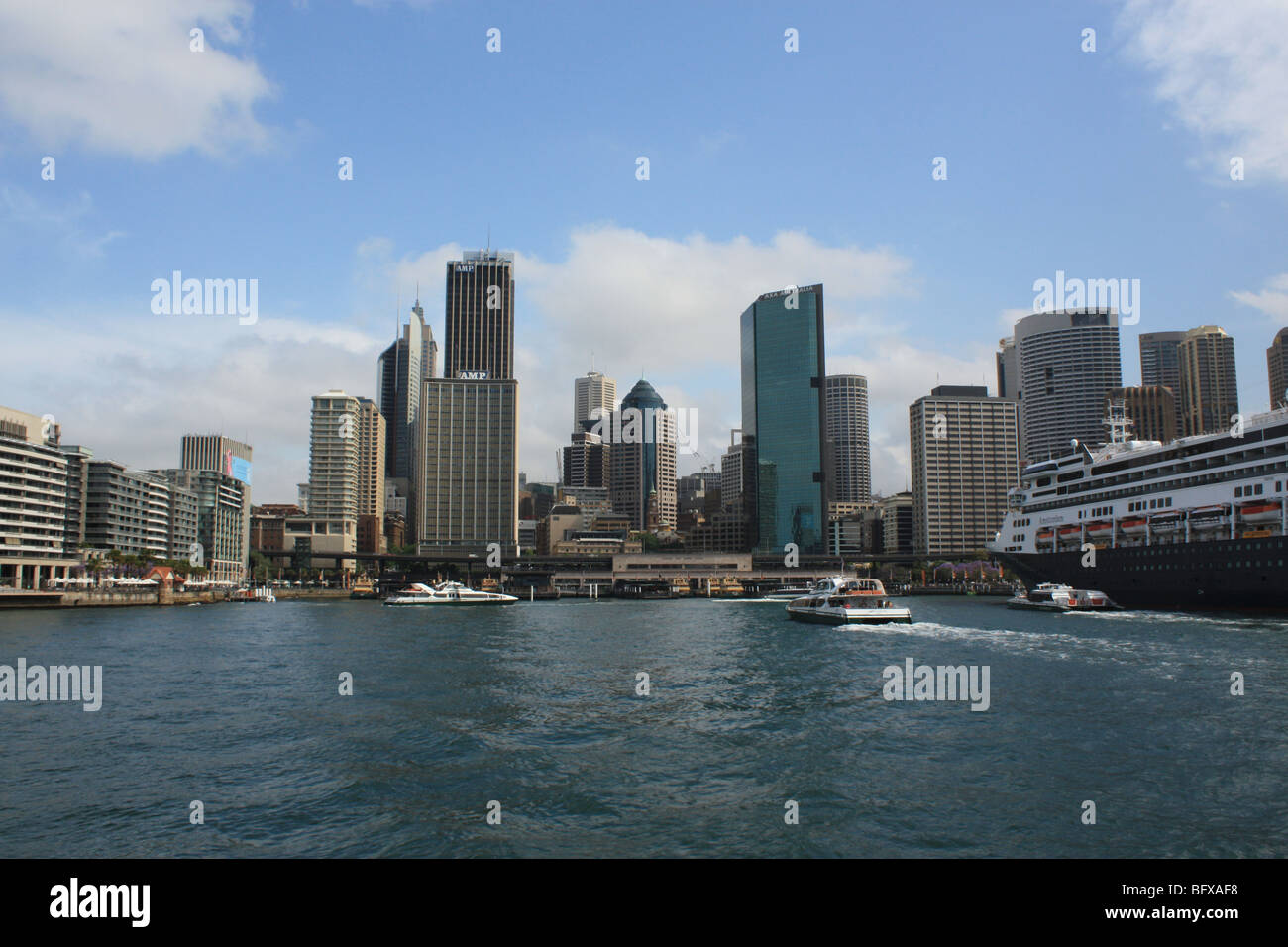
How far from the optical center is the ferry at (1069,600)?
93.8 meters

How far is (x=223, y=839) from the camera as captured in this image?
18.6 metres

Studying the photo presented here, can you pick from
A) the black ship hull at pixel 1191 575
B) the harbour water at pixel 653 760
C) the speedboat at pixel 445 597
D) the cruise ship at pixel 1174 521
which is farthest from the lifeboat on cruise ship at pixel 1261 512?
the speedboat at pixel 445 597

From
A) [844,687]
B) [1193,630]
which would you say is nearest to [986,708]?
[844,687]

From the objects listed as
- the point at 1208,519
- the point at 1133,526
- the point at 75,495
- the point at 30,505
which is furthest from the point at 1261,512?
the point at 75,495

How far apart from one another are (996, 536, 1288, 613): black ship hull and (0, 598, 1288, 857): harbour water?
1322 inches

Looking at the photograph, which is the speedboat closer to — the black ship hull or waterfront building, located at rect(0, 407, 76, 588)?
waterfront building, located at rect(0, 407, 76, 588)

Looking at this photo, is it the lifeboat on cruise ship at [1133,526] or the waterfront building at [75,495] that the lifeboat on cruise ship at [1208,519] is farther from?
the waterfront building at [75,495]

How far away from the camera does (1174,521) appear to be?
303 feet

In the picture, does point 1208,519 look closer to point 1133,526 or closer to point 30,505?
point 1133,526

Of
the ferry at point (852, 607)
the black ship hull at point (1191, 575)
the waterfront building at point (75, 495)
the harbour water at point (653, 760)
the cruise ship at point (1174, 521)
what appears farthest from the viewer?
the waterfront building at point (75, 495)

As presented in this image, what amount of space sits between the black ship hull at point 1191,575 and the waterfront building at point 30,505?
580ft

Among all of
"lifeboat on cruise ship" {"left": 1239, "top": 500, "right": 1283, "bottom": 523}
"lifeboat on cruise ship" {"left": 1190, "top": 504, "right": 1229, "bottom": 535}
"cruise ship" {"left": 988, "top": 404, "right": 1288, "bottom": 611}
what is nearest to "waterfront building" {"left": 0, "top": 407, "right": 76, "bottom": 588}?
"cruise ship" {"left": 988, "top": 404, "right": 1288, "bottom": 611}

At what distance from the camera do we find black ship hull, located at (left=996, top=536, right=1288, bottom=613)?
7731 centimetres
